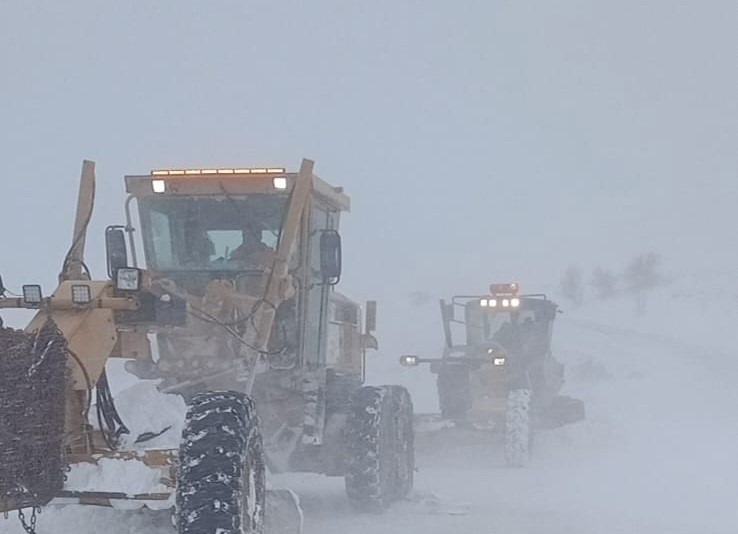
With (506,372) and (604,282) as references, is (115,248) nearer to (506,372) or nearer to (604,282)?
(506,372)

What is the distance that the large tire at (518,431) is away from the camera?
13367 mm

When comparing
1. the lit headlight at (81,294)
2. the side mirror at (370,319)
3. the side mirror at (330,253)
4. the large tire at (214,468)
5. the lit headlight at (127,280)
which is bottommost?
the large tire at (214,468)

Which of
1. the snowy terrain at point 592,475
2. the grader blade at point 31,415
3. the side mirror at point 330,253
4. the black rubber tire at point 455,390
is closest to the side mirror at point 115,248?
the side mirror at point 330,253

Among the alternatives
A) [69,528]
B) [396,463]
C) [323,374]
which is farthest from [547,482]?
[69,528]

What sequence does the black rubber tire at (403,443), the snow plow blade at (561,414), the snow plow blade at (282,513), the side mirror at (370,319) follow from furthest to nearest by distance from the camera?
the snow plow blade at (561,414) → the side mirror at (370,319) → the black rubber tire at (403,443) → the snow plow blade at (282,513)

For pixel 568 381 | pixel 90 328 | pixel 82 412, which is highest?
pixel 90 328

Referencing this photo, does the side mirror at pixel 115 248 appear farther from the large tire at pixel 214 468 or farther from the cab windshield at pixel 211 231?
the large tire at pixel 214 468

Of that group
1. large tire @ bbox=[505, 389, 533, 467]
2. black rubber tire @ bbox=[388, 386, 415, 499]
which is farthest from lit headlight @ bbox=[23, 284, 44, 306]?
large tire @ bbox=[505, 389, 533, 467]

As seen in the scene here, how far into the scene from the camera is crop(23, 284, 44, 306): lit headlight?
18.9 feet

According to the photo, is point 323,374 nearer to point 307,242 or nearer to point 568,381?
point 307,242

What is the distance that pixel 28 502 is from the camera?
17.6 ft

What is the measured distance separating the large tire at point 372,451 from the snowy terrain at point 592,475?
0.61ft

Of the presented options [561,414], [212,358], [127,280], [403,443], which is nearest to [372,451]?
[403,443]

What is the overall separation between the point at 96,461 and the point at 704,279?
47.9 m
